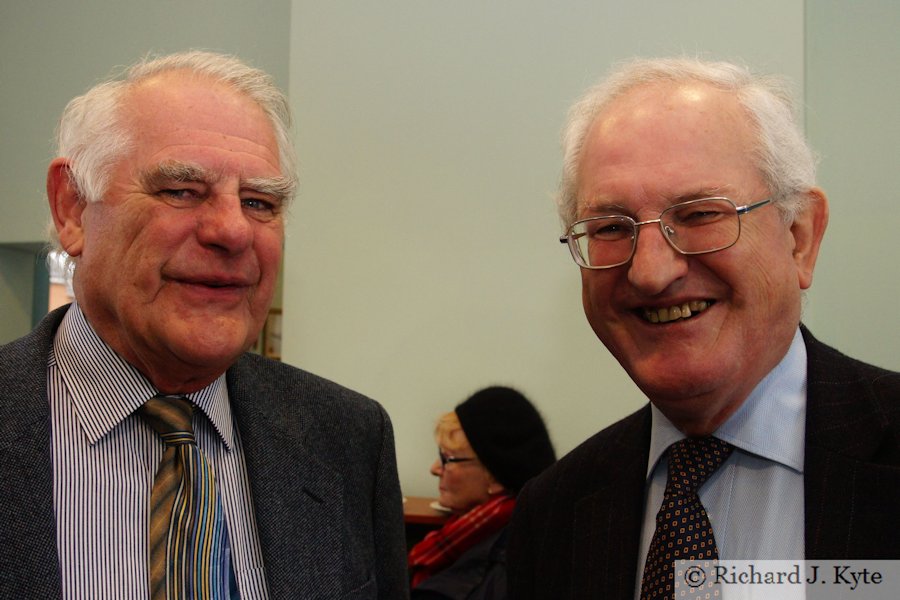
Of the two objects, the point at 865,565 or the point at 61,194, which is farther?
the point at 61,194

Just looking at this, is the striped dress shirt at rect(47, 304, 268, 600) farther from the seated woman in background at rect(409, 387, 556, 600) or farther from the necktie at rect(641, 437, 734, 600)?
the seated woman in background at rect(409, 387, 556, 600)

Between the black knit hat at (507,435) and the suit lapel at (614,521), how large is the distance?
1274mm

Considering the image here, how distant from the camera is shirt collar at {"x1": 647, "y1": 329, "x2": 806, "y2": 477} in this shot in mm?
1384

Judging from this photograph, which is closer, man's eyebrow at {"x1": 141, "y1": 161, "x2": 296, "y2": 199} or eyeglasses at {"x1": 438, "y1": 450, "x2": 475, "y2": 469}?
man's eyebrow at {"x1": 141, "y1": 161, "x2": 296, "y2": 199}

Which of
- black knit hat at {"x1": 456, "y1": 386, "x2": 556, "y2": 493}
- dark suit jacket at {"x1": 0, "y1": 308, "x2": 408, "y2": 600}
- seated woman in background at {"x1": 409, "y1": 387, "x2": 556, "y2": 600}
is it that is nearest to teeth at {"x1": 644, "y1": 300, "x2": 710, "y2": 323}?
dark suit jacket at {"x1": 0, "y1": 308, "x2": 408, "y2": 600}

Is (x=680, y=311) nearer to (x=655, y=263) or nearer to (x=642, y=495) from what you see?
(x=655, y=263)

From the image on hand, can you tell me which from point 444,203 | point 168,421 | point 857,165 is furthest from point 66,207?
point 857,165

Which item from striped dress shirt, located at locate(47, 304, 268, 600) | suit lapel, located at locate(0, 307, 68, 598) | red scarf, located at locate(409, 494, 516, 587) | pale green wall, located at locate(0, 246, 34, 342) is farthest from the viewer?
pale green wall, located at locate(0, 246, 34, 342)

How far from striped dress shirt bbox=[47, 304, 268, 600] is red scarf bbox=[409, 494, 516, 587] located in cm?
143

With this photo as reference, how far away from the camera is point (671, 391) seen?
1390 millimetres

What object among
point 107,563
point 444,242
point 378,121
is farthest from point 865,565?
point 378,121

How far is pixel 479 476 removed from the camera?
304 centimetres

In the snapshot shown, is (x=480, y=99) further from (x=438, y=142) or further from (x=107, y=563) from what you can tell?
(x=107, y=563)

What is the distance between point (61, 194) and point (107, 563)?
718 millimetres
